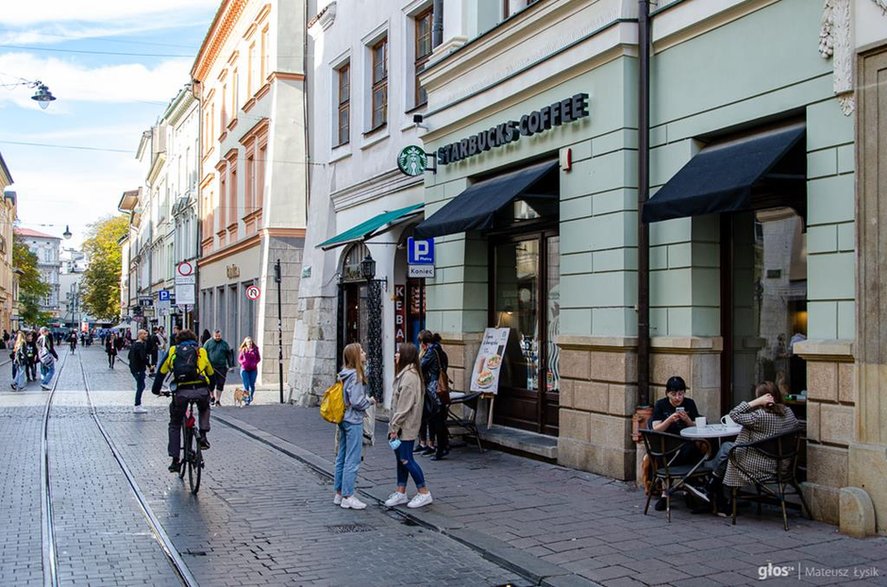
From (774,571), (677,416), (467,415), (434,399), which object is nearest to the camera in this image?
(774,571)

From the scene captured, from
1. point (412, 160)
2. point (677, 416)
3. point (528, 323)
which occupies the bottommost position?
point (677, 416)

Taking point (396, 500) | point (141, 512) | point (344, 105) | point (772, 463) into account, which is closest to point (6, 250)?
point (344, 105)

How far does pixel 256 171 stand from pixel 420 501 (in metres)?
22.5

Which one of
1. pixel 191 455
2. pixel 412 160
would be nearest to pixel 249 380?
pixel 412 160

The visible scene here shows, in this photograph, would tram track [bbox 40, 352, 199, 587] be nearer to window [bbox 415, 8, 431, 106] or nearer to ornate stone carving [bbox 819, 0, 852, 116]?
ornate stone carving [bbox 819, 0, 852, 116]

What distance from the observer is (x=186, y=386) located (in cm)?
1095

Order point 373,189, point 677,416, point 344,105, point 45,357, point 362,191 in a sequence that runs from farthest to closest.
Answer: point 45,357, point 344,105, point 362,191, point 373,189, point 677,416

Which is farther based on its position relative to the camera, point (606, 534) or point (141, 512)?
point (141, 512)

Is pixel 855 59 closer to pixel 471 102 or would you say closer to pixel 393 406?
pixel 393 406

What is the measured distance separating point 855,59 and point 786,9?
3.54 feet

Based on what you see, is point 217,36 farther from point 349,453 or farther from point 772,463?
point 772,463

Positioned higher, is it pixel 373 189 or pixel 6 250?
pixel 6 250

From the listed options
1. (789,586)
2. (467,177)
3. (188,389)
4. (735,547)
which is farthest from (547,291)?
(789,586)

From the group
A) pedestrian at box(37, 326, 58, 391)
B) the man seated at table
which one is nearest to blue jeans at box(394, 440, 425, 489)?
the man seated at table
